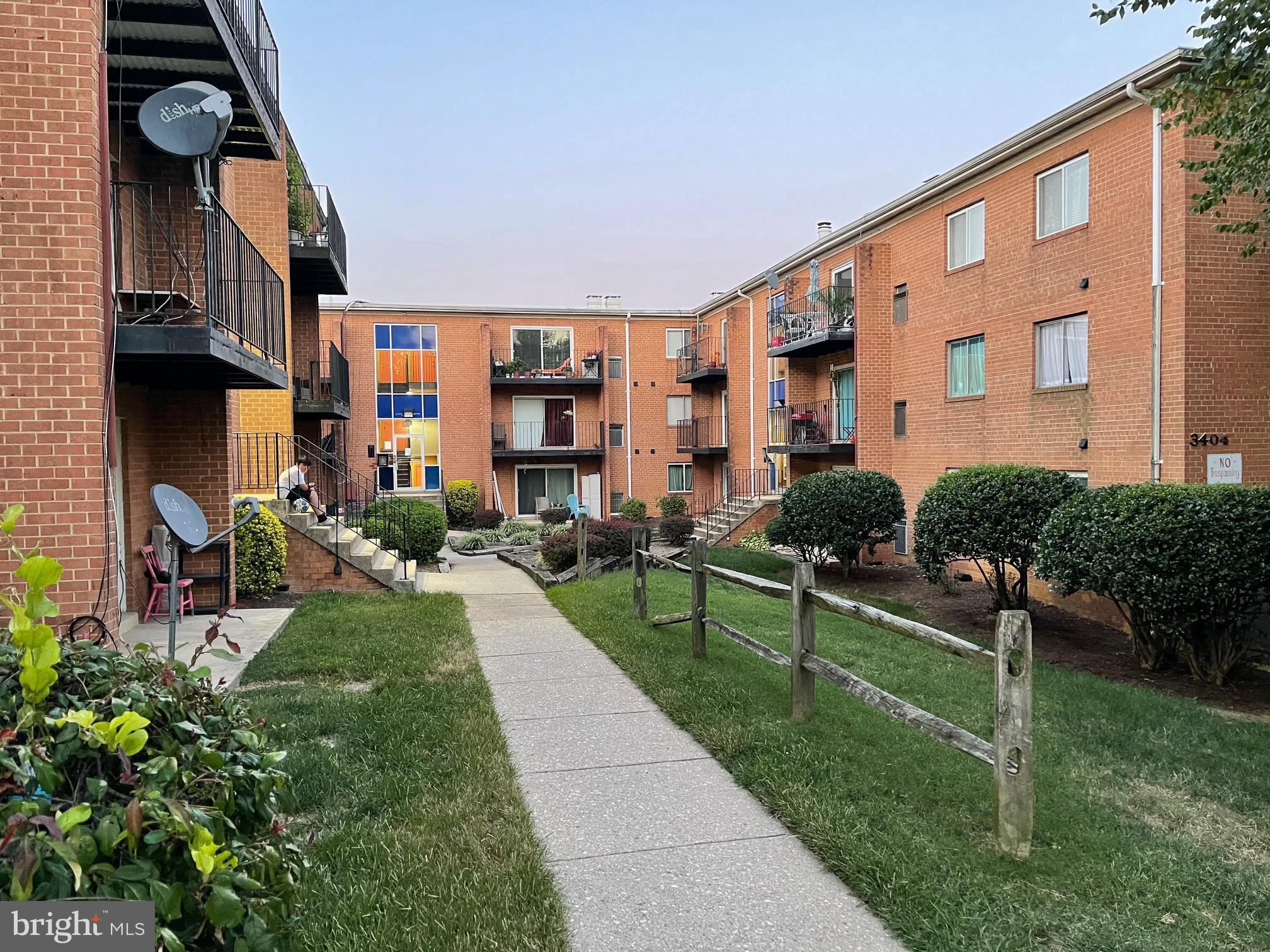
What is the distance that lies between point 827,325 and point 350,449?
721 inches

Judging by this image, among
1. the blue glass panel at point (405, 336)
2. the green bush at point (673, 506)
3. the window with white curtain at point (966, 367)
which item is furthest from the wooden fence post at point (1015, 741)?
the blue glass panel at point (405, 336)

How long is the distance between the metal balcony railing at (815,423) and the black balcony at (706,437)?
517cm

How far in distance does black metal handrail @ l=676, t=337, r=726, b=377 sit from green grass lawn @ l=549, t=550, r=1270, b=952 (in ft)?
75.4

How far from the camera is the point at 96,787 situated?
1.81 meters

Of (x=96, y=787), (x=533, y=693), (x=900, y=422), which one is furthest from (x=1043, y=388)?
(x=96, y=787)

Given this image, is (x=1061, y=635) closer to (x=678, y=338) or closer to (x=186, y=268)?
(x=186, y=268)

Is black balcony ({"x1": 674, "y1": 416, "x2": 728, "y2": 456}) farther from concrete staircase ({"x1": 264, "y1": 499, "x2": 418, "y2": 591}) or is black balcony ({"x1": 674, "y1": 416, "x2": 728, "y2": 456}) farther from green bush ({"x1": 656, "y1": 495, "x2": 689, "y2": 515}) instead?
concrete staircase ({"x1": 264, "y1": 499, "x2": 418, "y2": 591})

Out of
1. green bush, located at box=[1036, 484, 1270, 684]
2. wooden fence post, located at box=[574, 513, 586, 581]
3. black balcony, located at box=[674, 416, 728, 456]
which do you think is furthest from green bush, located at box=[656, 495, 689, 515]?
green bush, located at box=[1036, 484, 1270, 684]

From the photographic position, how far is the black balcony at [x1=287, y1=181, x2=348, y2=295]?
16906mm

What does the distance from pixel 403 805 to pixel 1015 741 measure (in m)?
3.01

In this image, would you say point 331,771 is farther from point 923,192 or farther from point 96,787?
point 923,192

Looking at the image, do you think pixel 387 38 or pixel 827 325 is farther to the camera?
pixel 827 325

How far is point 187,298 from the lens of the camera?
7.74 meters

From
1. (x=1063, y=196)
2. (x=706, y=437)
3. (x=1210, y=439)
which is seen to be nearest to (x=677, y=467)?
(x=706, y=437)
